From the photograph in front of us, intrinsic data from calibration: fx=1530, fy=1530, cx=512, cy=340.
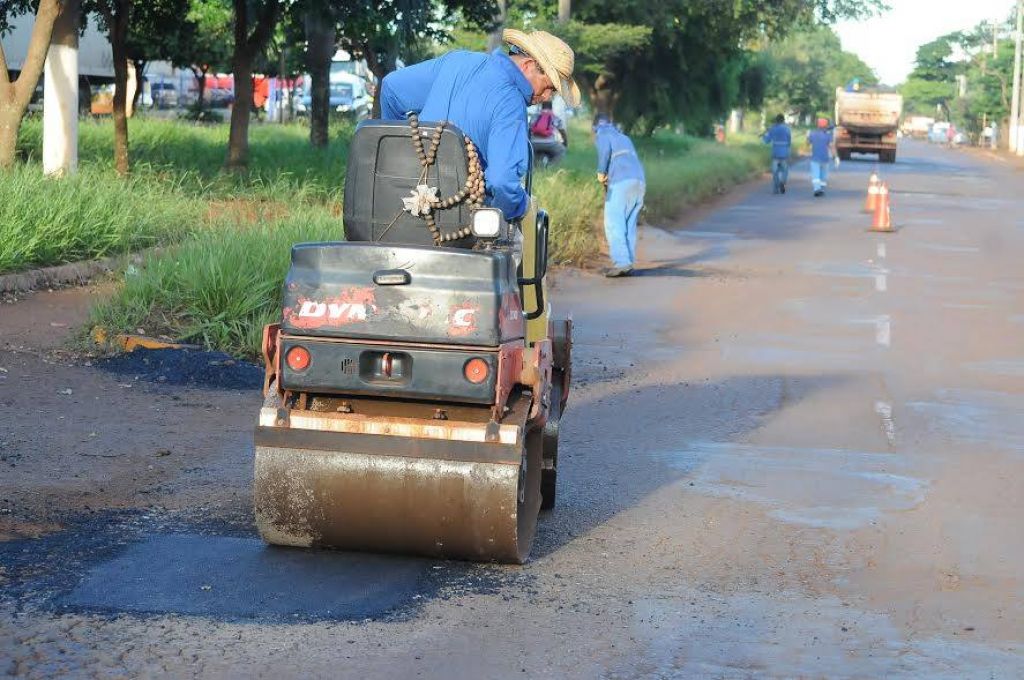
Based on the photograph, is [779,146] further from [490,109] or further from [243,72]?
[490,109]

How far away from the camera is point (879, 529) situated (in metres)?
7.06

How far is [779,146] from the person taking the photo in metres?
36.3

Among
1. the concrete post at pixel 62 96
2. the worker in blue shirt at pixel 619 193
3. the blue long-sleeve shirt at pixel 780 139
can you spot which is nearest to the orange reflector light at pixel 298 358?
the concrete post at pixel 62 96

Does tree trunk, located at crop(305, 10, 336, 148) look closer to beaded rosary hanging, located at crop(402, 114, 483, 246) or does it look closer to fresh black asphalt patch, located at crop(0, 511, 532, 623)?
fresh black asphalt patch, located at crop(0, 511, 532, 623)

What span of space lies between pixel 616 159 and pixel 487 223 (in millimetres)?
12871

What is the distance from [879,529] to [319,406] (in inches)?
108

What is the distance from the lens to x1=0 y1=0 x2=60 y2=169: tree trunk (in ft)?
53.1

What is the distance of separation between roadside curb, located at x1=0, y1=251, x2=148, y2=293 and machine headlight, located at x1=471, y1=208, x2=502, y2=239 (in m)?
7.96

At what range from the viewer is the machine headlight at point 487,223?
5590 mm

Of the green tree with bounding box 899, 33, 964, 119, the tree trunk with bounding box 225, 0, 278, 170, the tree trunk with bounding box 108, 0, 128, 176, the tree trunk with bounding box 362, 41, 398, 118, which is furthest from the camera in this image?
the green tree with bounding box 899, 33, 964, 119

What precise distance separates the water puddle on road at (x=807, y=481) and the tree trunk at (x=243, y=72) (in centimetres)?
1329

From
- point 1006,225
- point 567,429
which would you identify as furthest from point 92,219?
point 1006,225

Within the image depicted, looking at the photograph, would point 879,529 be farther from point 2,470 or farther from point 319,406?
point 2,470

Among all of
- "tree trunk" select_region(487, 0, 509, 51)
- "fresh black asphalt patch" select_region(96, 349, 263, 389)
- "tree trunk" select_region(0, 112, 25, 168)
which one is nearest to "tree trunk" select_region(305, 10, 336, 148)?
"tree trunk" select_region(487, 0, 509, 51)
